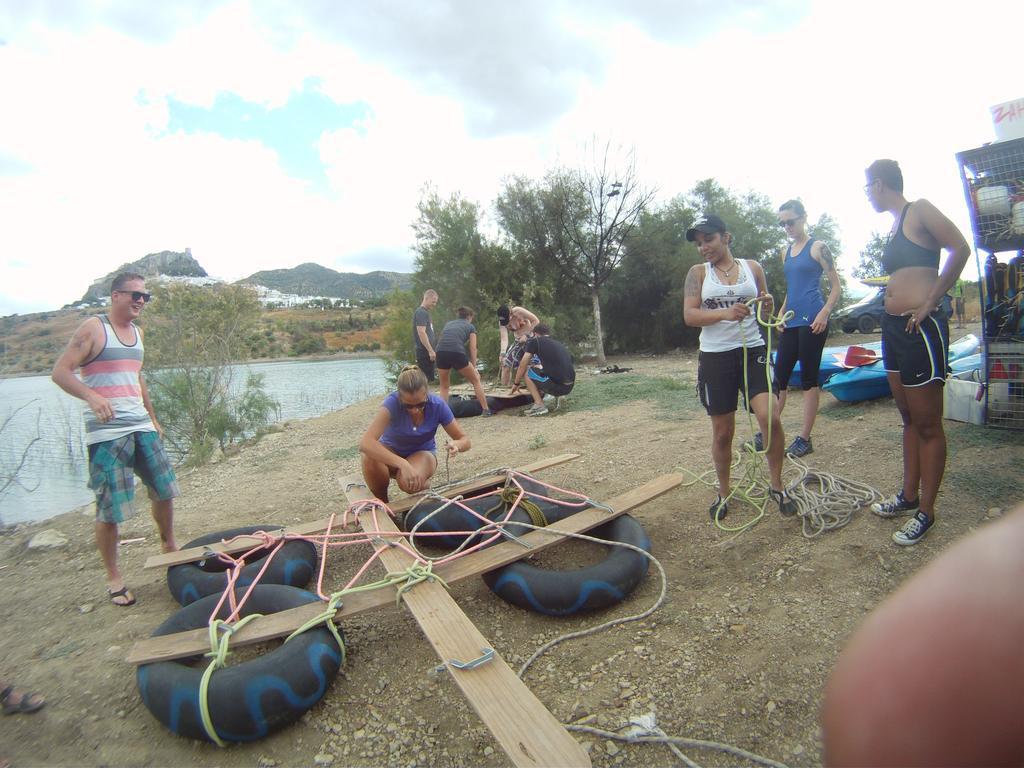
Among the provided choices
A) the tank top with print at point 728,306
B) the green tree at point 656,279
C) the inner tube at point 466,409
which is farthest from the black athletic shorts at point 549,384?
the green tree at point 656,279

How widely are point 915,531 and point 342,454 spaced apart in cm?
574

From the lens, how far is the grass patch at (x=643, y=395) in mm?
6762

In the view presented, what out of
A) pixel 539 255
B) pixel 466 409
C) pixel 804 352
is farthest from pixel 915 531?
pixel 539 255

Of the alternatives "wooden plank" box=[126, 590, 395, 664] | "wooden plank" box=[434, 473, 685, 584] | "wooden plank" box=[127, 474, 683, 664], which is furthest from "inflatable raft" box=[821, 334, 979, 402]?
"wooden plank" box=[126, 590, 395, 664]

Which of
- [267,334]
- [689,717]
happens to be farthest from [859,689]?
[267,334]

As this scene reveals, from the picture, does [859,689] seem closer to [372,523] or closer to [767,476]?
[372,523]

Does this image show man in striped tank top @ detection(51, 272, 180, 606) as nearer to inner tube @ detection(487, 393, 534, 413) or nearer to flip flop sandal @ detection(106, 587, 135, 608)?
flip flop sandal @ detection(106, 587, 135, 608)

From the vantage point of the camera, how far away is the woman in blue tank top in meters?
4.09

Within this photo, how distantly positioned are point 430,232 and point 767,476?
1527 centimetres

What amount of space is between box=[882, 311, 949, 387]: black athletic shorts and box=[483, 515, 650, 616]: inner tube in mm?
A: 1608

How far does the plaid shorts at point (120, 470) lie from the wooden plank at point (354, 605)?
95 centimetres

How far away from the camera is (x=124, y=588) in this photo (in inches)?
126

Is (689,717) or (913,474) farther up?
(913,474)

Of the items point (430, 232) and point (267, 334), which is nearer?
point (267, 334)
